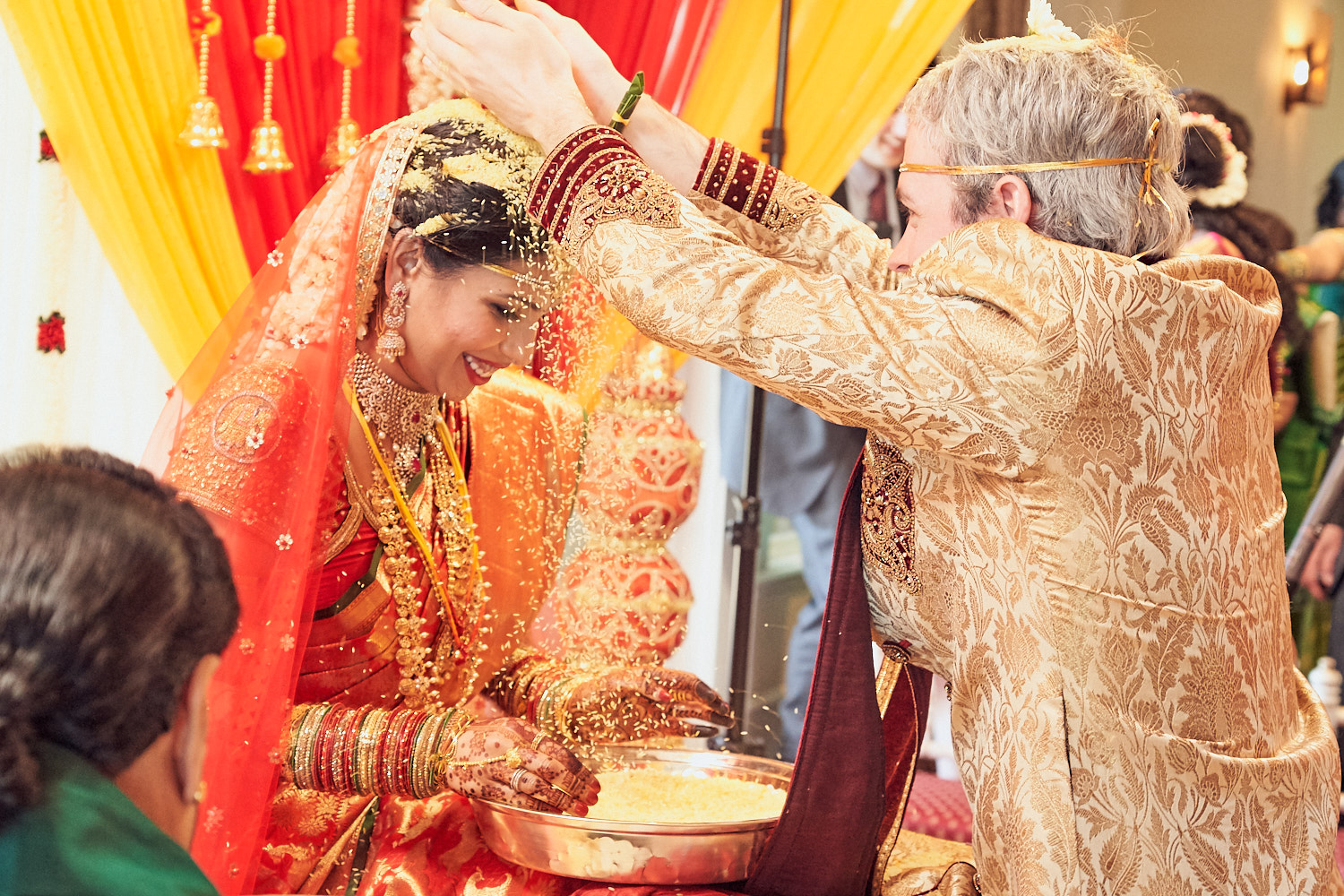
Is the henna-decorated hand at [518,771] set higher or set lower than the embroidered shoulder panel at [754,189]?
lower

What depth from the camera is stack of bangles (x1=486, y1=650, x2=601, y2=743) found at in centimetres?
168

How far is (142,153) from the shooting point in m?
2.21

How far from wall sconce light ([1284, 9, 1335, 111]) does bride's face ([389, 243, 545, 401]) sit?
489 cm

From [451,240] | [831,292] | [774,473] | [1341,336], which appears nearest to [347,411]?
[451,240]

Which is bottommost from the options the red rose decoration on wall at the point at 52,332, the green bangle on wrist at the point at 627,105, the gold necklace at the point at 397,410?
the gold necklace at the point at 397,410

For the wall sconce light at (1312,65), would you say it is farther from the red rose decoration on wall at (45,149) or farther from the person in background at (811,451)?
the red rose decoration on wall at (45,149)

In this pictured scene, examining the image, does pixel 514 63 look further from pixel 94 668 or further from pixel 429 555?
pixel 94 668

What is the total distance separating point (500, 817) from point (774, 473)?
2330mm

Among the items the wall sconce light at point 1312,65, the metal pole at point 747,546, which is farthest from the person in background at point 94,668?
the wall sconce light at point 1312,65

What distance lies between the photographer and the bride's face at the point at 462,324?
1.50 m

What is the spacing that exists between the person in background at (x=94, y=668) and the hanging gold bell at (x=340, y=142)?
1789mm

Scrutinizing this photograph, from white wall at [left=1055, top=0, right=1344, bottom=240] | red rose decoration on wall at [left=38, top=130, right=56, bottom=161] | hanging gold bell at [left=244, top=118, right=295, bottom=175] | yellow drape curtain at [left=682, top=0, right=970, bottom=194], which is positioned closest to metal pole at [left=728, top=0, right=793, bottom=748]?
yellow drape curtain at [left=682, top=0, right=970, bottom=194]

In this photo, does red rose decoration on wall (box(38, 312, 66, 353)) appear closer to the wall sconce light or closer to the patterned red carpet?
the patterned red carpet

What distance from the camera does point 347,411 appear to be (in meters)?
1.52
